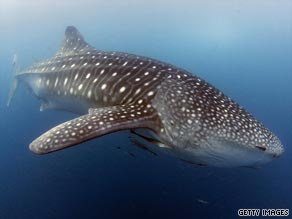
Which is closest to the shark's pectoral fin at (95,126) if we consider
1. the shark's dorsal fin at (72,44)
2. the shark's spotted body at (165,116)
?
the shark's spotted body at (165,116)

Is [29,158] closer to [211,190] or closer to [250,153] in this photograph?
[211,190]

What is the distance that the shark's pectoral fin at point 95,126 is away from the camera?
354cm

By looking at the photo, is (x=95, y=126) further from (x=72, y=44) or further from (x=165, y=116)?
(x=72, y=44)

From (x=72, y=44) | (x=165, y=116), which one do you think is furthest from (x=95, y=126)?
(x=72, y=44)

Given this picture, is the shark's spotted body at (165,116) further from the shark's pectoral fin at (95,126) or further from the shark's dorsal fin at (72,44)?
the shark's dorsal fin at (72,44)

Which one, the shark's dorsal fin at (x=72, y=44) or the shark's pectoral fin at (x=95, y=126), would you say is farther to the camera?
the shark's dorsal fin at (x=72, y=44)

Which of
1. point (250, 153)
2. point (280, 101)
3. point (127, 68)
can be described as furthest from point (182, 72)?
point (280, 101)

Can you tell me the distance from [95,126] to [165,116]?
0.91 metres

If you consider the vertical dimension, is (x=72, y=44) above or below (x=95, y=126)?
above

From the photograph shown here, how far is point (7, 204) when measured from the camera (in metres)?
8.29

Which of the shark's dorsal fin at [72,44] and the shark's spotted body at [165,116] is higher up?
the shark's dorsal fin at [72,44]

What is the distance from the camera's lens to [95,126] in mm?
3697

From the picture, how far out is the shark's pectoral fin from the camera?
3535 millimetres

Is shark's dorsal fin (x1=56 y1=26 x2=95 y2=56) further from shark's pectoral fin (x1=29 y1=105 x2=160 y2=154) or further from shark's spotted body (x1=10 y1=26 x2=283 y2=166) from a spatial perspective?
shark's pectoral fin (x1=29 y1=105 x2=160 y2=154)
